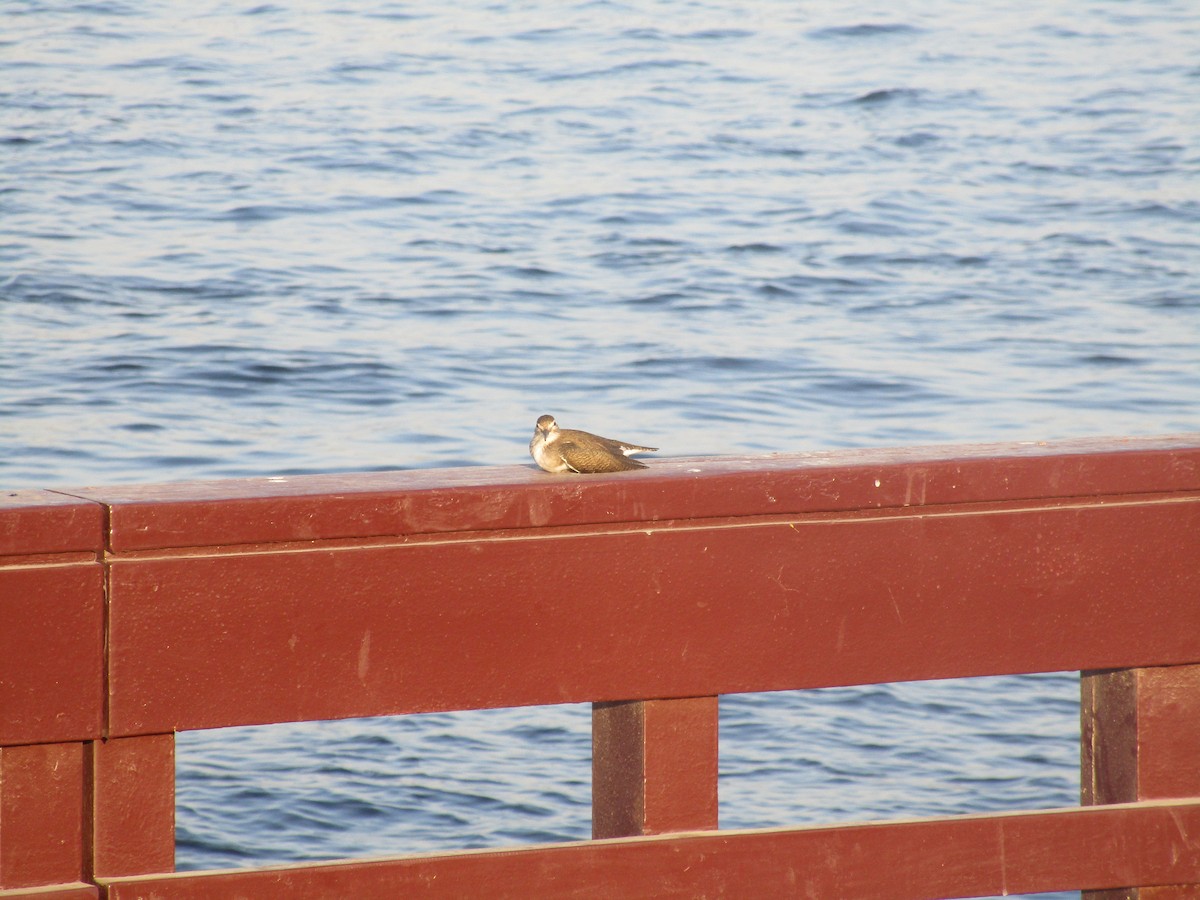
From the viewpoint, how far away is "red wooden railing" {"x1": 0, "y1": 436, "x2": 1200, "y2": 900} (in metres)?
2.12

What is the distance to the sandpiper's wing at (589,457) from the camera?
2945 mm

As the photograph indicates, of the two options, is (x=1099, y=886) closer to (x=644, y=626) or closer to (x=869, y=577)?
(x=869, y=577)

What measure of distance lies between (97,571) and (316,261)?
17.7 metres

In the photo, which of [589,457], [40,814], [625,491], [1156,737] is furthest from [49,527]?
[1156,737]

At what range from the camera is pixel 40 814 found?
82.4 inches

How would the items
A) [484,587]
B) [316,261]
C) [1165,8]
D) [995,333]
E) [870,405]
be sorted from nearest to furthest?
[484,587] → [870,405] → [995,333] → [316,261] → [1165,8]

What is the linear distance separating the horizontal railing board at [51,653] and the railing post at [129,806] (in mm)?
53

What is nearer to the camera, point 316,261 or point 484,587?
point 484,587

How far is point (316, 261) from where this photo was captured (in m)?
19.4

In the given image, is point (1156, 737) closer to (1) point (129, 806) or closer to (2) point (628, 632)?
(2) point (628, 632)

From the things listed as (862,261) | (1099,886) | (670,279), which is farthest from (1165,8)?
(1099,886)

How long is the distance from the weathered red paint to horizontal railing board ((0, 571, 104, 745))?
0.09 ft

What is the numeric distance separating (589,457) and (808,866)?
906 mm

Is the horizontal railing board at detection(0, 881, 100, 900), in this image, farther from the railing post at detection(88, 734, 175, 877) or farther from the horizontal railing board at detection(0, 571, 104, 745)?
the horizontal railing board at detection(0, 571, 104, 745)
